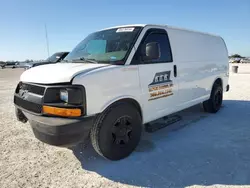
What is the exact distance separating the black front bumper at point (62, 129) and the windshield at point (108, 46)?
108 cm

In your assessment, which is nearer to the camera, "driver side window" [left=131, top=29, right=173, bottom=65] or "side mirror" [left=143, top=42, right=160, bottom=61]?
"side mirror" [left=143, top=42, right=160, bottom=61]

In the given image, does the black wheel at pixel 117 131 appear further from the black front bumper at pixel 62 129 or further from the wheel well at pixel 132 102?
the black front bumper at pixel 62 129

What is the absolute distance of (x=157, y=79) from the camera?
381 cm

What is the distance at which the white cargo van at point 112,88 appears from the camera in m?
2.72

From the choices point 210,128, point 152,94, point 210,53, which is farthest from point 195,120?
point 152,94

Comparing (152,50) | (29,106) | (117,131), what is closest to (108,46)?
(152,50)

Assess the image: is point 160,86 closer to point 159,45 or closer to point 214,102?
point 159,45

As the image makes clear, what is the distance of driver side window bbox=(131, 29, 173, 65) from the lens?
3.48 m

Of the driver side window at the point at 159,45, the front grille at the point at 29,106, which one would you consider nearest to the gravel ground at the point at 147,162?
the front grille at the point at 29,106

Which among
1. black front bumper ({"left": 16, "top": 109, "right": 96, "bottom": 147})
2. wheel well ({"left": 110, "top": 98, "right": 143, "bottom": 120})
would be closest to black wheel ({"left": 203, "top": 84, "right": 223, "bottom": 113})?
wheel well ({"left": 110, "top": 98, "right": 143, "bottom": 120})

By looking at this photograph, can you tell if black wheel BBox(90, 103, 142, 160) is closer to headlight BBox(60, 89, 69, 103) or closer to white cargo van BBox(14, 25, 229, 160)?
white cargo van BBox(14, 25, 229, 160)

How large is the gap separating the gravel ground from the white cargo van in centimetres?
35

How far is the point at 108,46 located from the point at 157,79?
41.5 inches

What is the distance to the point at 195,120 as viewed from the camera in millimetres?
5445
